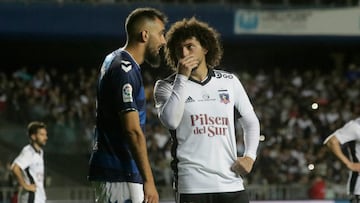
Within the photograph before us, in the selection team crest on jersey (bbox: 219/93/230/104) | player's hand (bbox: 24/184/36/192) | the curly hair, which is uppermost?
the curly hair

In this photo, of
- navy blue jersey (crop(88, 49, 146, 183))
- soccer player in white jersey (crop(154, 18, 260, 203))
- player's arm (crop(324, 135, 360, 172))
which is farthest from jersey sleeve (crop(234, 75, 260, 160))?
player's arm (crop(324, 135, 360, 172))

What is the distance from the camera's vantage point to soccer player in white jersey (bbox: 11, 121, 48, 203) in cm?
1220

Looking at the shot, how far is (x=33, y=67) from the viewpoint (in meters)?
25.3

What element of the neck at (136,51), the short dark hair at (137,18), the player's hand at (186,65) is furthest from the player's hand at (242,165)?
the short dark hair at (137,18)

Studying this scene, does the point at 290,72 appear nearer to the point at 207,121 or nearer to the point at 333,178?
the point at 333,178

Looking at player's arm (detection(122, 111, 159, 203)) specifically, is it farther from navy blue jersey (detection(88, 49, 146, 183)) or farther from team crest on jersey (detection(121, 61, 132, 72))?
team crest on jersey (detection(121, 61, 132, 72))

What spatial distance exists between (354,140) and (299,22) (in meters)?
15.3

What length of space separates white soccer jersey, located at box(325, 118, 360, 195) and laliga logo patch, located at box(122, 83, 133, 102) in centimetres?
434

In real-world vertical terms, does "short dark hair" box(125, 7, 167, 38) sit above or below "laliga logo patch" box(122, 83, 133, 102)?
above

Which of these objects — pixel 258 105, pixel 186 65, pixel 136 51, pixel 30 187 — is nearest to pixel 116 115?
pixel 136 51

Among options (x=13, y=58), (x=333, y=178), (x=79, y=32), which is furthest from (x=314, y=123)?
(x=13, y=58)

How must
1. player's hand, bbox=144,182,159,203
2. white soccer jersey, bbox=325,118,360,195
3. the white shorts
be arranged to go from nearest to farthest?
player's hand, bbox=144,182,159,203
the white shorts
white soccer jersey, bbox=325,118,360,195

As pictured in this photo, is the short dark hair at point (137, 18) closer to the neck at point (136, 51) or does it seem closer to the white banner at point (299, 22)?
the neck at point (136, 51)

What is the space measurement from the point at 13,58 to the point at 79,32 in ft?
6.99
